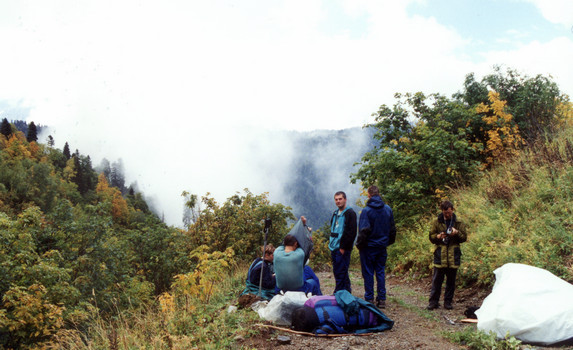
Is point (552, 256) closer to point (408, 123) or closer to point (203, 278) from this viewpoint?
point (203, 278)

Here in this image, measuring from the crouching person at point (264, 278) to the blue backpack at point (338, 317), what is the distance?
1537 millimetres

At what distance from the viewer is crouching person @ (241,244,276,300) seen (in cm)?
670

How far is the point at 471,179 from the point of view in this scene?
11945 millimetres

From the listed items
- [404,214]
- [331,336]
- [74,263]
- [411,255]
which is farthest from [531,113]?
[74,263]

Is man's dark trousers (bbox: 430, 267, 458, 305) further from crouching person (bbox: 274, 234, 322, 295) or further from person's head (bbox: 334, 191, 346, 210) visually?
crouching person (bbox: 274, 234, 322, 295)

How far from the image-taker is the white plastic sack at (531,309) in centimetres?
402

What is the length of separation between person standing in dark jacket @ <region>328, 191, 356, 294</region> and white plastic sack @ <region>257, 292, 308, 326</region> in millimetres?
1236

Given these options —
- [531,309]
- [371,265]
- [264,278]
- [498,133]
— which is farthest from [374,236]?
[498,133]

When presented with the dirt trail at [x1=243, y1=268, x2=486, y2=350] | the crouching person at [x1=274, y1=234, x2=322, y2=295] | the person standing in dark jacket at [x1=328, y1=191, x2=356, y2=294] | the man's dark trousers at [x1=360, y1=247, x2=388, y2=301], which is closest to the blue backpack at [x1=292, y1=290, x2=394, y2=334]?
the dirt trail at [x1=243, y1=268, x2=486, y2=350]

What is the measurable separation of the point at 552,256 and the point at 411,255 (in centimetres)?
497

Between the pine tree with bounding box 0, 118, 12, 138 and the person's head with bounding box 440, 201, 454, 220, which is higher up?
the pine tree with bounding box 0, 118, 12, 138

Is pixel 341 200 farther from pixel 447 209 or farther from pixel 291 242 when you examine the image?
pixel 447 209

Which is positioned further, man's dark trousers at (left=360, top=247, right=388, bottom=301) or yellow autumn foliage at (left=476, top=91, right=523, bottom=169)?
yellow autumn foliage at (left=476, top=91, right=523, bottom=169)

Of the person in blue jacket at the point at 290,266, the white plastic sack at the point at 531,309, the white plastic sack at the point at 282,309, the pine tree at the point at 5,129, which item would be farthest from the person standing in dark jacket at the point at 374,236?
the pine tree at the point at 5,129
